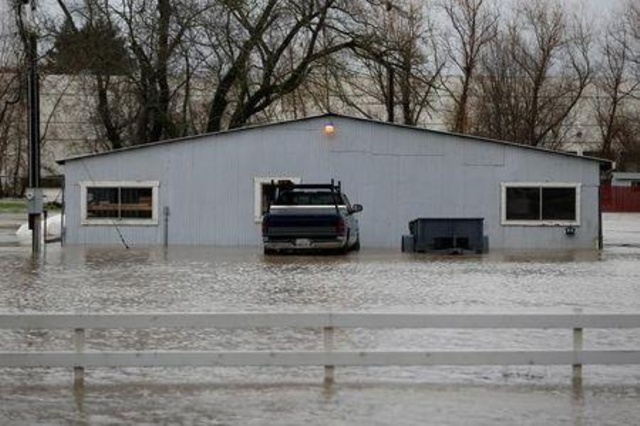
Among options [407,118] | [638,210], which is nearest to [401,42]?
[407,118]

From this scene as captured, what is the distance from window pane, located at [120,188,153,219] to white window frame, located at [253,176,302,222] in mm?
3223

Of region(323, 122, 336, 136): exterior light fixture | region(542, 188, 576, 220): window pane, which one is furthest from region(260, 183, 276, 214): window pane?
region(542, 188, 576, 220): window pane

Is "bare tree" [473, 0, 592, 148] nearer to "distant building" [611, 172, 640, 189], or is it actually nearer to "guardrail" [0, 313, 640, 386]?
"distant building" [611, 172, 640, 189]

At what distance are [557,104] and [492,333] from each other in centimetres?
5526

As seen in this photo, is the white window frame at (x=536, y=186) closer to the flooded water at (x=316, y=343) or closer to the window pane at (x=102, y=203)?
the flooded water at (x=316, y=343)

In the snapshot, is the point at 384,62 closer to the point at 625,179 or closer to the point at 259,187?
the point at 259,187

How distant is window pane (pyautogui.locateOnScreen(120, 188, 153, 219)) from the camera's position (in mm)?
31734

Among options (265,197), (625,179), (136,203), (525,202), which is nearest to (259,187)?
(265,197)

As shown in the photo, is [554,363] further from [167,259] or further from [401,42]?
[401,42]

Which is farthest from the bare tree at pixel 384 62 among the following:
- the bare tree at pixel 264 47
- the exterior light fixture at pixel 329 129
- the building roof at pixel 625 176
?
the building roof at pixel 625 176

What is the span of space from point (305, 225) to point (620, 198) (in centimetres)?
5670

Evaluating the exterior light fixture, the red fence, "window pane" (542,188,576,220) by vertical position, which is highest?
the exterior light fixture

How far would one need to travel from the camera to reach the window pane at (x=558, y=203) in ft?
102

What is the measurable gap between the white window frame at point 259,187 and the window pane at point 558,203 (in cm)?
751
